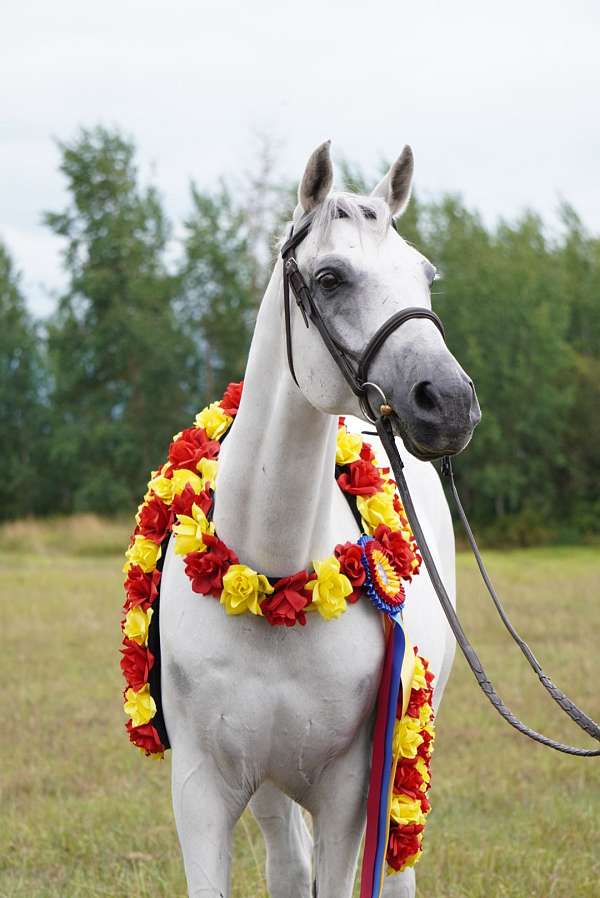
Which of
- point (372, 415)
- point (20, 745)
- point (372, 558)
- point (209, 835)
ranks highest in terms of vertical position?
point (372, 415)

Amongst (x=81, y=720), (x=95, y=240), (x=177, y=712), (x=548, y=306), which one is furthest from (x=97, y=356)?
(x=177, y=712)

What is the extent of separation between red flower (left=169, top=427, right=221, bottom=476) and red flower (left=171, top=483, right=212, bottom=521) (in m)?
0.18

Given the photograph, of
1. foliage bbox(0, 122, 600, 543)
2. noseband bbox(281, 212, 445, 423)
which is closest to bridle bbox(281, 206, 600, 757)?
Answer: noseband bbox(281, 212, 445, 423)

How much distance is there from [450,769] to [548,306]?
28.7 meters

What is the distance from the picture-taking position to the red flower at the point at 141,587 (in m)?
3.29

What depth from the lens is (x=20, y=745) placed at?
664 centimetres

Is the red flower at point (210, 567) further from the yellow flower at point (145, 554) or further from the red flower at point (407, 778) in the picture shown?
the red flower at point (407, 778)

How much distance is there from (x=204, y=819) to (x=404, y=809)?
0.64 meters

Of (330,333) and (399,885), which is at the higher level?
(330,333)

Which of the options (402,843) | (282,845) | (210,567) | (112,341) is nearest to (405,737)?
(402,843)

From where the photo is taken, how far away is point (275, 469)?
2840 millimetres

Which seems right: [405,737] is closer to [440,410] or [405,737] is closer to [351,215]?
[440,410]

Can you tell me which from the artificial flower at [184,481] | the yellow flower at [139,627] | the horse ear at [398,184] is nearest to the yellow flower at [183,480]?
the artificial flower at [184,481]

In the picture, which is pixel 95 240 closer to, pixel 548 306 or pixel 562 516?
pixel 548 306
